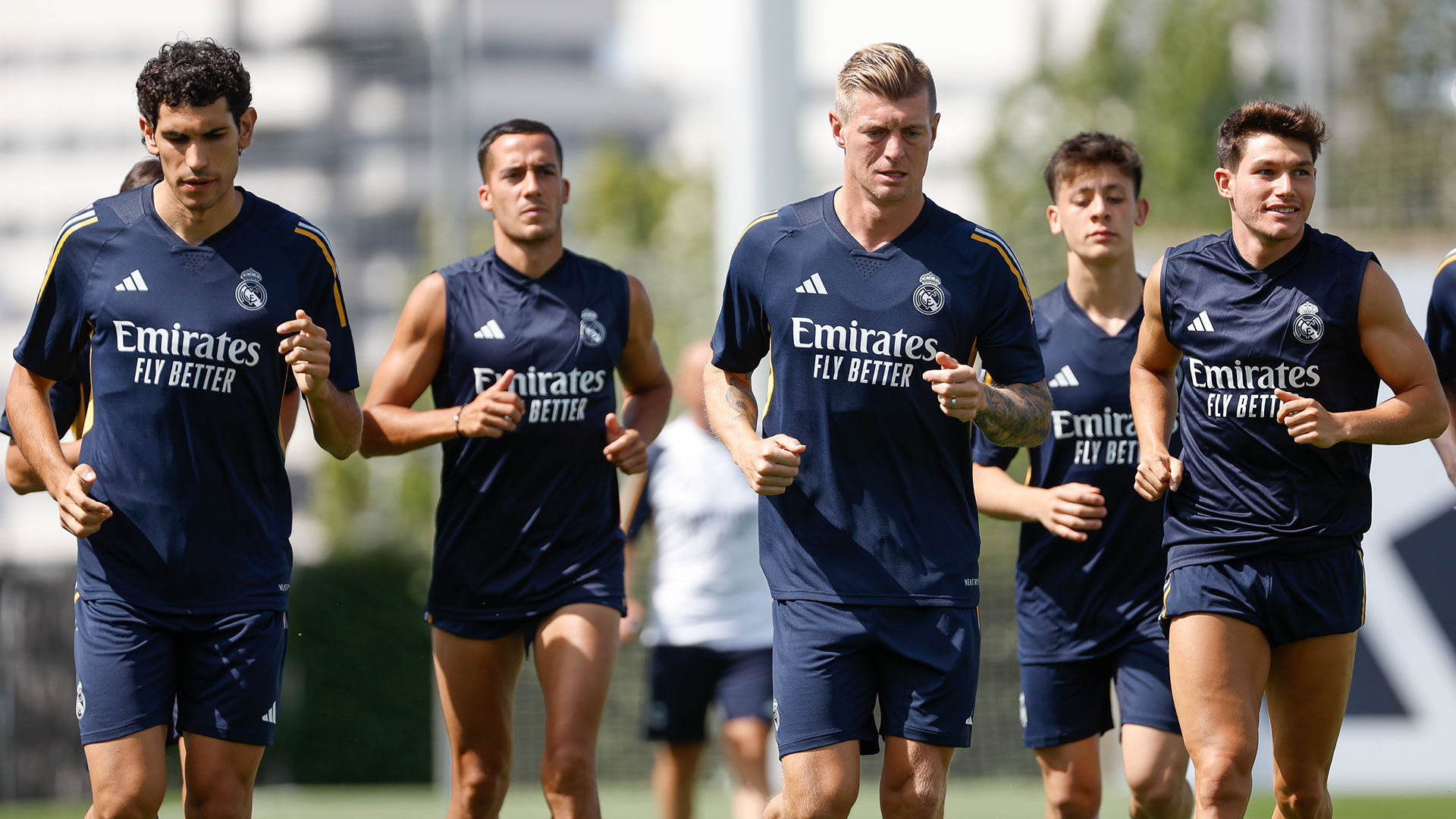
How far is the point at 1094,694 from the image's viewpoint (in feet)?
22.1

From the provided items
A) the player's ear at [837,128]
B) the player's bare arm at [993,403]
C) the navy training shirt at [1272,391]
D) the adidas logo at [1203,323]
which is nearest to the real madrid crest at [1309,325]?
the navy training shirt at [1272,391]

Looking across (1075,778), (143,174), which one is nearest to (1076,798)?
(1075,778)

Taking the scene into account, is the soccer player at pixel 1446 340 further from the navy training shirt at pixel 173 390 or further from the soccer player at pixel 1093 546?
the navy training shirt at pixel 173 390

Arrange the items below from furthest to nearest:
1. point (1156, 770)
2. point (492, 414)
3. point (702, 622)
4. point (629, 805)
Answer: point (629, 805) < point (702, 622) < point (1156, 770) < point (492, 414)

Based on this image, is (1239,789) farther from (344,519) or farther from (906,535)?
(344,519)

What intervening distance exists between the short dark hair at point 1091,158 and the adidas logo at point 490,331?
97.3 inches

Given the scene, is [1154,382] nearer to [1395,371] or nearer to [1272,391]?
[1272,391]

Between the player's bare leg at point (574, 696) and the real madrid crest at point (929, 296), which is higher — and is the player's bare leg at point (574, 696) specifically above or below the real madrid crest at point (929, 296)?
below

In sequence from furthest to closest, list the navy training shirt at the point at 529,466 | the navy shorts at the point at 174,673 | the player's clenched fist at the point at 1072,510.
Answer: the navy training shirt at the point at 529,466, the player's clenched fist at the point at 1072,510, the navy shorts at the point at 174,673

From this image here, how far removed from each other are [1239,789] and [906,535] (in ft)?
4.63

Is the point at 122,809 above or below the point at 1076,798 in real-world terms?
above

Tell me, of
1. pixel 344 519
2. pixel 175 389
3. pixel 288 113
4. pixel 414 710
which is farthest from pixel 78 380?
pixel 288 113

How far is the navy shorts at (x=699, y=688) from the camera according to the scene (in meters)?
8.59

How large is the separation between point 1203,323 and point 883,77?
1486mm
